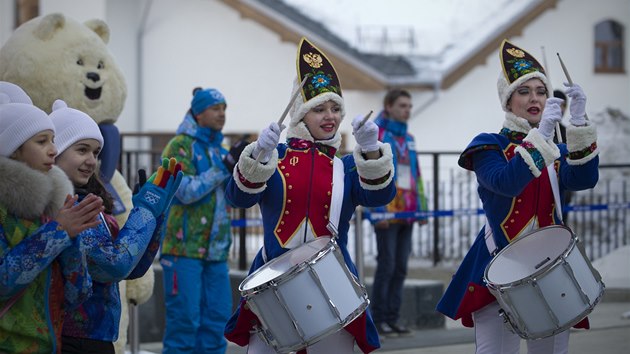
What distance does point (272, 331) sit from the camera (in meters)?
5.17

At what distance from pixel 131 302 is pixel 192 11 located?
15.0 m

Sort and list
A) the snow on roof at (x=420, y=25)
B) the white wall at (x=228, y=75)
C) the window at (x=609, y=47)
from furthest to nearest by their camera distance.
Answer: the window at (x=609, y=47) → the snow on roof at (x=420, y=25) → the white wall at (x=228, y=75)

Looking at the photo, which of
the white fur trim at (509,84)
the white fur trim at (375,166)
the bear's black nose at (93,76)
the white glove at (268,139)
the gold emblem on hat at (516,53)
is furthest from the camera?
the bear's black nose at (93,76)

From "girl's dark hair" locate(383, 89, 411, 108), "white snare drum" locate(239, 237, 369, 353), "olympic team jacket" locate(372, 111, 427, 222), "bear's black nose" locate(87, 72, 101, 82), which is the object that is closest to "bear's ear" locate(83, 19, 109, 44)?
"bear's black nose" locate(87, 72, 101, 82)

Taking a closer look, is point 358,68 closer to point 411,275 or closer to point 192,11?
point 192,11

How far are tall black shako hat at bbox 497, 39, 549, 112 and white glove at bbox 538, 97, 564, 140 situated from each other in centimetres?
45

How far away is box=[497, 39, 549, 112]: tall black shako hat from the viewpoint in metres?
6.14

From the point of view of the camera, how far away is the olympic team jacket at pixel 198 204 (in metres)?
7.73

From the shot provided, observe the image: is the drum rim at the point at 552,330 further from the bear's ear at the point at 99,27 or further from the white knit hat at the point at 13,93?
the bear's ear at the point at 99,27

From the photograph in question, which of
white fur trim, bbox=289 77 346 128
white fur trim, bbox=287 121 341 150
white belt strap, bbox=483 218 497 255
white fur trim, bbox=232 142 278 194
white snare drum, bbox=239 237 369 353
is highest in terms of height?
white fur trim, bbox=289 77 346 128

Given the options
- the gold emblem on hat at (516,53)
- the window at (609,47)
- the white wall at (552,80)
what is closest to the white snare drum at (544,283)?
the gold emblem on hat at (516,53)

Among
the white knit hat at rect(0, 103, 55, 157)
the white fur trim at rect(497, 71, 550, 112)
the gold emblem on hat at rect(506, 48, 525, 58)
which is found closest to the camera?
the white knit hat at rect(0, 103, 55, 157)

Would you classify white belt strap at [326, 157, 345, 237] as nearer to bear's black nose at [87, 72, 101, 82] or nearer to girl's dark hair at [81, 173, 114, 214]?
girl's dark hair at [81, 173, 114, 214]

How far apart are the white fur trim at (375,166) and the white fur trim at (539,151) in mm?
613
